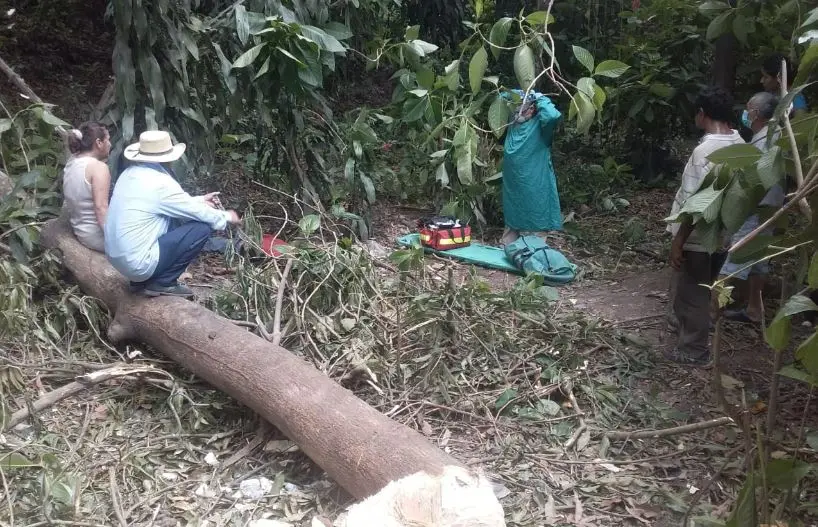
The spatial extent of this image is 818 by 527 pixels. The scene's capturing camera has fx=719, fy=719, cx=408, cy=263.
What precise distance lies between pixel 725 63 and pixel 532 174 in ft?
8.94

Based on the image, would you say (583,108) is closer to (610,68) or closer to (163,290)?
(610,68)

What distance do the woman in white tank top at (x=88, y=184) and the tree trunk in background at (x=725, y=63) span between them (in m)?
5.46

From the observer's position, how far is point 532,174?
18.0 ft

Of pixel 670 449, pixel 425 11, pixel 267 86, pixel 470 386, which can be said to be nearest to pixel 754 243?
pixel 670 449

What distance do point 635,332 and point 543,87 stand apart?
380 centimetres

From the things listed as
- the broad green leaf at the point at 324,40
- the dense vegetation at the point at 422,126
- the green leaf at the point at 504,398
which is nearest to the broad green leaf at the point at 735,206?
the dense vegetation at the point at 422,126

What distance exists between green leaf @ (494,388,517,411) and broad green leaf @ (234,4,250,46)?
274cm

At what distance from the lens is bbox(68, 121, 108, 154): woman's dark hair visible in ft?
14.4

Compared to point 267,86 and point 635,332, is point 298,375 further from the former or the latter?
point 267,86

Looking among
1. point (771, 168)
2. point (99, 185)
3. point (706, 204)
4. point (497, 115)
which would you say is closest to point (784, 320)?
point (771, 168)

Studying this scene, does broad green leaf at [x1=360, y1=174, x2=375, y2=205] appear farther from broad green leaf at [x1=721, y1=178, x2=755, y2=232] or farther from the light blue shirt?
broad green leaf at [x1=721, y1=178, x2=755, y2=232]

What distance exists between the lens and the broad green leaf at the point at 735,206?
7.53 feet

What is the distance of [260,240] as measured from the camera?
4855 mm

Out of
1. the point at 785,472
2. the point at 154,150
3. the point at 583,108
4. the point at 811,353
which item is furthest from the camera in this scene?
the point at 154,150
